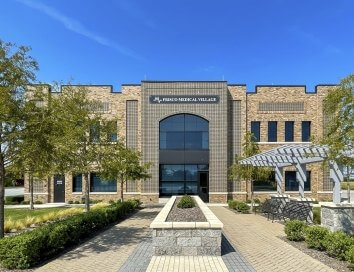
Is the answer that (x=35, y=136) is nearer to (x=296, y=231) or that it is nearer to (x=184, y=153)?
(x=296, y=231)

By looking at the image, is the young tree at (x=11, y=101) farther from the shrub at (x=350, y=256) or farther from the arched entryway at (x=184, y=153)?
the arched entryway at (x=184, y=153)

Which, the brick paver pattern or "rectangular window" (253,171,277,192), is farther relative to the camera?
"rectangular window" (253,171,277,192)

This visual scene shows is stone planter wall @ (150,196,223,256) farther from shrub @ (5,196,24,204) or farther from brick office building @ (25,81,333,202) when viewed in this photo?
shrub @ (5,196,24,204)

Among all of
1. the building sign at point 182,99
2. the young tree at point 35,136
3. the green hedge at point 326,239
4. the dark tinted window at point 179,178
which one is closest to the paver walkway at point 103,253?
the young tree at point 35,136

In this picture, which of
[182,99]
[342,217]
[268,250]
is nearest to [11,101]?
[268,250]

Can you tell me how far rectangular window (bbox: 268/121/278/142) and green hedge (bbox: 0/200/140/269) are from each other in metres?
21.4

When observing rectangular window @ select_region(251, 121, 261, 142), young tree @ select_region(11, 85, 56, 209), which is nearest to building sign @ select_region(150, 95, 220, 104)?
rectangular window @ select_region(251, 121, 261, 142)

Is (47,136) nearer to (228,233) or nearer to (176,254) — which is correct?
(176,254)

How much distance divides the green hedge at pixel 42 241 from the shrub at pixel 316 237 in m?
6.96

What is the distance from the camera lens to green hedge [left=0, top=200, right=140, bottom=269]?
8406 millimetres

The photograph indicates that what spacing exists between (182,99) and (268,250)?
2170 cm

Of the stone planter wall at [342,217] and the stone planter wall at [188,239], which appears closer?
the stone planter wall at [188,239]

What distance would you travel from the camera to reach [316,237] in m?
10.4

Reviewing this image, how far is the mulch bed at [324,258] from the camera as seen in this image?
8555 millimetres
